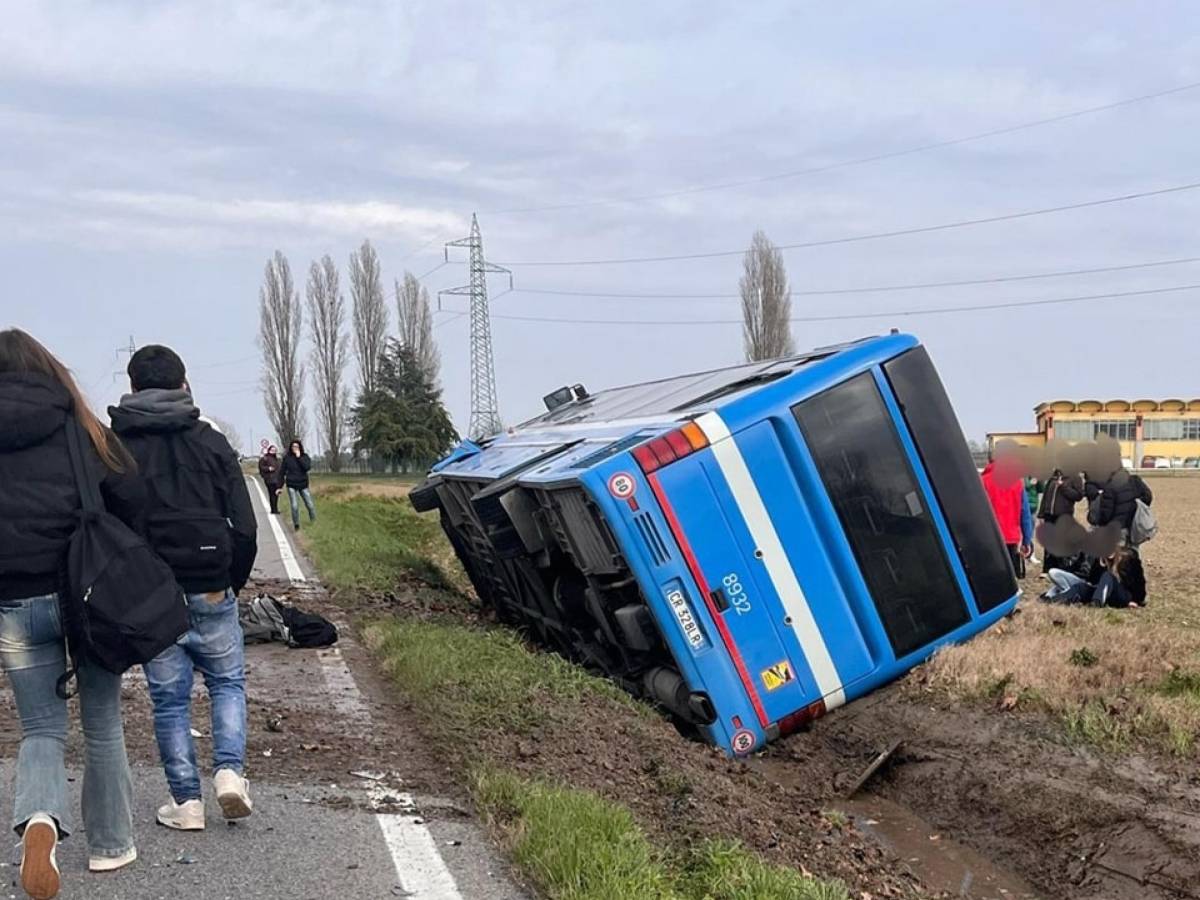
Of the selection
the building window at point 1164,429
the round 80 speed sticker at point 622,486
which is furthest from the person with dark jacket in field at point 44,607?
the building window at point 1164,429

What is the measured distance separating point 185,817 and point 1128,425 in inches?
690

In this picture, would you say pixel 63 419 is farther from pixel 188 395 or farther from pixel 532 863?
pixel 532 863

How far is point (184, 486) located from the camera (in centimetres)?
398

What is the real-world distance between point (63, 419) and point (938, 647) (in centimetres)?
472

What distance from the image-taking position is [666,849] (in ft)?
13.1

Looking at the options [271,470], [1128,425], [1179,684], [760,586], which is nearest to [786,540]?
[760,586]

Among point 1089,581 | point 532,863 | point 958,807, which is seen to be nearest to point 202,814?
point 532,863

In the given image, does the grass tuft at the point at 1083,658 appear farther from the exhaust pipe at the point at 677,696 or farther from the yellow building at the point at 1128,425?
the yellow building at the point at 1128,425

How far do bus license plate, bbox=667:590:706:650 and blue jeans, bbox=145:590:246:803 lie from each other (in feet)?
7.99

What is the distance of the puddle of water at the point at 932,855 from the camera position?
4.82m

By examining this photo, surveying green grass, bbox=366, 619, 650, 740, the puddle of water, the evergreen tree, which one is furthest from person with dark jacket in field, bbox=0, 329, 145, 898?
the evergreen tree

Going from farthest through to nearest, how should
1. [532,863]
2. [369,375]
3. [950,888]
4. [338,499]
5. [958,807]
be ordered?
1. [369,375]
2. [338,499]
3. [958,807]
4. [950,888]
5. [532,863]

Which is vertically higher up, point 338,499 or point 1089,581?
Answer: point 1089,581

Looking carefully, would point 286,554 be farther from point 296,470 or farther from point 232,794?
point 232,794
